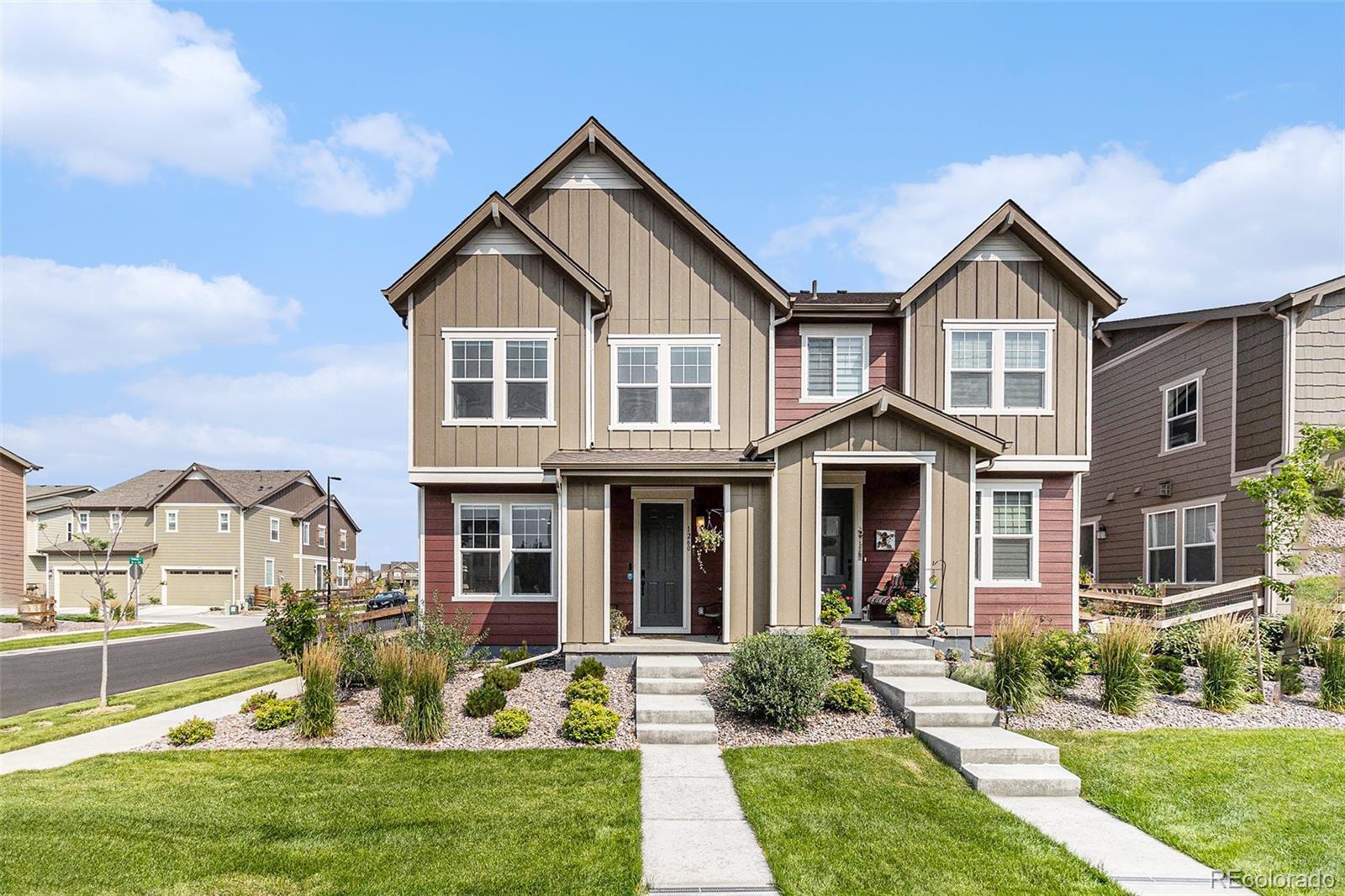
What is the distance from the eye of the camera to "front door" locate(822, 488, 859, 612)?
15.1 m

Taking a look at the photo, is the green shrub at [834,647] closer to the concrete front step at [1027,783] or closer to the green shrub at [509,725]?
the concrete front step at [1027,783]

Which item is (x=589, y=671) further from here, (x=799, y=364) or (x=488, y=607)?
(x=799, y=364)

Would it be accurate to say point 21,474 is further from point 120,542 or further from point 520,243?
point 520,243

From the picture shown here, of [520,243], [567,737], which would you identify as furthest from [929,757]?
[520,243]

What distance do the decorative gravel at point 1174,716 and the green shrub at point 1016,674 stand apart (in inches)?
7.9

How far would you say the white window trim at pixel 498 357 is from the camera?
14242 millimetres

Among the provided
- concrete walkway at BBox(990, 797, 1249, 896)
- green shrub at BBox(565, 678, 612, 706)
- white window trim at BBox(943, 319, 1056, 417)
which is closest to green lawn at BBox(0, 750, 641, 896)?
green shrub at BBox(565, 678, 612, 706)

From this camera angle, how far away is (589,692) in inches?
411

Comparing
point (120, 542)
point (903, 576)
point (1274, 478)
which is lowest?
point (120, 542)

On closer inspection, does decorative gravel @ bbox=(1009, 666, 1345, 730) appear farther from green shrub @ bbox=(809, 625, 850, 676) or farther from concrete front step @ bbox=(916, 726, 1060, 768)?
green shrub @ bbox=(809, 625, 850, 676)

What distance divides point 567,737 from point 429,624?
446cm

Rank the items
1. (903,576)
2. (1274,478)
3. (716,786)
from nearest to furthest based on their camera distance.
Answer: (716,786) → (1274,478) → (903,576)

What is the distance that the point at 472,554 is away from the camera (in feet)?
47.9

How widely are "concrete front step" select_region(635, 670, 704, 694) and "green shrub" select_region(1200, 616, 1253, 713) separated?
21.4ft
